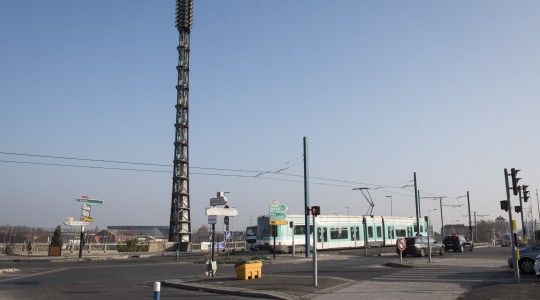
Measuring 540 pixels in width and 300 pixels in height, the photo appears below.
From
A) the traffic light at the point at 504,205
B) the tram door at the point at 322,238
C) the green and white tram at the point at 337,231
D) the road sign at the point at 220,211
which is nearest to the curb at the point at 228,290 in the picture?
the road sign at the point at 220,211

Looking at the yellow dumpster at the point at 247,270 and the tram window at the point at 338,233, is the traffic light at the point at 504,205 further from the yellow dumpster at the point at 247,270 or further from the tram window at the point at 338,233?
the tram window at the point at 338,233

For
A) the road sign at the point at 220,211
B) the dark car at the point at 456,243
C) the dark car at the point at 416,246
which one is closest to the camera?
the road sign at the point at 220,211

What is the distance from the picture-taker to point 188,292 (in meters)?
15.2

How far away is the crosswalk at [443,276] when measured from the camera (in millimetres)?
17703

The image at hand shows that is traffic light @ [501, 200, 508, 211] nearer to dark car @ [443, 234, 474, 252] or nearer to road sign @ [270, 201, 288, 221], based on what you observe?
road sign @ [270, 201, 288, 221]

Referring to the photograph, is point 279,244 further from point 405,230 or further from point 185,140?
point 185,140

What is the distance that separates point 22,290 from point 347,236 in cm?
3268

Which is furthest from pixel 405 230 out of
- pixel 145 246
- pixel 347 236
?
pixel 145 246

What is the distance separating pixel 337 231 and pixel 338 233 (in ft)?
1.00

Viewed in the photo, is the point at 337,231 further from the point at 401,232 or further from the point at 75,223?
the point at 75,223

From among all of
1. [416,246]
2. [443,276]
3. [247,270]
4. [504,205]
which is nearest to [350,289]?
[247,270]

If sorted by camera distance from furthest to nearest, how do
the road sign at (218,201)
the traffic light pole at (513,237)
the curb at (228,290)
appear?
the road sign at (218,201) → the traffic light pole at (513,237) → the curb at (228,290)

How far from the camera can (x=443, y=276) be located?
1898 cm

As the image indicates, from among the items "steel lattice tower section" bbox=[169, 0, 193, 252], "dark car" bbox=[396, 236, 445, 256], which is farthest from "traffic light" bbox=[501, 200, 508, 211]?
"steel lattice tower section" bbox=[169, 0, 193, 252]
